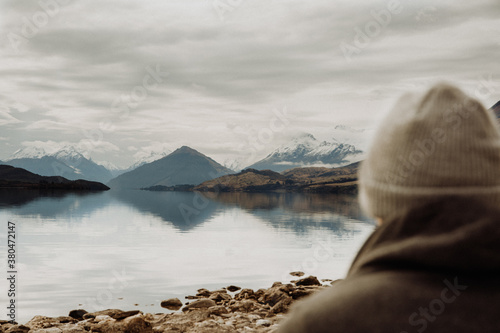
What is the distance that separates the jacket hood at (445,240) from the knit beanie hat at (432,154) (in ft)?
0.16

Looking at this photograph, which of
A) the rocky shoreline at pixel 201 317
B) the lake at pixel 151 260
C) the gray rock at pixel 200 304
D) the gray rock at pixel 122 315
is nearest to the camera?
the rocky shoreline at pixel 201 317

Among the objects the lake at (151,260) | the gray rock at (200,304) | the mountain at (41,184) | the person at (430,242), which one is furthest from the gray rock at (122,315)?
the mountain at (41,184)

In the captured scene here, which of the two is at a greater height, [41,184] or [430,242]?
[41,184]

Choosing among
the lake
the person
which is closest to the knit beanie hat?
the person

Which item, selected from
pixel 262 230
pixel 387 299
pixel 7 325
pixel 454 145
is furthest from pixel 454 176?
Result: pixel 262 230

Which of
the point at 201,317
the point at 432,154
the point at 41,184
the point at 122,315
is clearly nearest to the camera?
the point at 432,154

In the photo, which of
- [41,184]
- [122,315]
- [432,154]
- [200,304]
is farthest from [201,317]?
[41,184]

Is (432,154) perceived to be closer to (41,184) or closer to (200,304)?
(200,304)

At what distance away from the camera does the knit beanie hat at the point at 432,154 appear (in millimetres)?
1799

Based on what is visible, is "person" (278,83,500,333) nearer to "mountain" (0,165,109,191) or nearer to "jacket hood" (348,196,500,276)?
"jacket hood" (348,196,500,276)

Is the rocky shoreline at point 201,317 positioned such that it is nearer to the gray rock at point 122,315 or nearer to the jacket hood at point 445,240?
the gray rock at point 122,315

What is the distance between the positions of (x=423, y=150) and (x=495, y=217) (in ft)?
1.36

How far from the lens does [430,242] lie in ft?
5.57

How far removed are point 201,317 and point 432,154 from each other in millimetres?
11428
